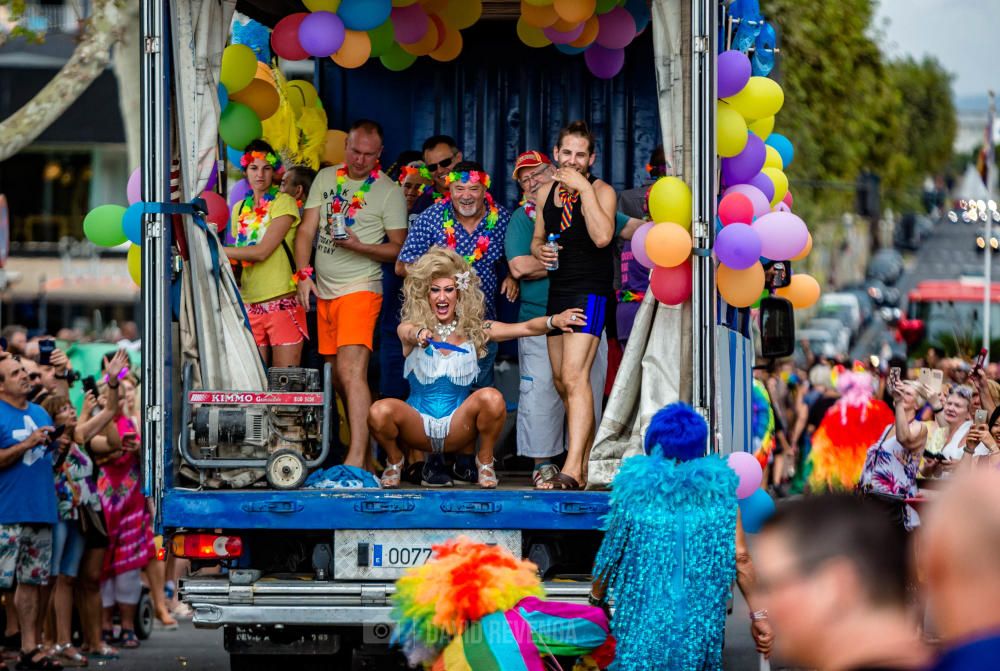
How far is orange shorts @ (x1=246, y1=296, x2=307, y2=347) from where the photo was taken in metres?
9.37

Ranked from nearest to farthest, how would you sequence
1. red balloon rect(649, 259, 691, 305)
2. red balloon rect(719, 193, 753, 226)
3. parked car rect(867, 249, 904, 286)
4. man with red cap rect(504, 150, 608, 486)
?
red balloon rect(649, 259, 691, 305)
red balloon rect(719, 193, 753, 226)
man with red cap rect(504, 150, 608, 486)
parked car rect(867, 249, 904, 286)

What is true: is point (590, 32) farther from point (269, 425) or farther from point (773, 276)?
point (269, 425)

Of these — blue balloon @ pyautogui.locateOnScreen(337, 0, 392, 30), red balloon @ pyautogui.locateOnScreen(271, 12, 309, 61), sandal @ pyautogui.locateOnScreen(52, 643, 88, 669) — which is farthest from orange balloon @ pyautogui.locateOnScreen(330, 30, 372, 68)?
sandal @ pyautogui.locateOnScreen(52, 643, 88, 669)

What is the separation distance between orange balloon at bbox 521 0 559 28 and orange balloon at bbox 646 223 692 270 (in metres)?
2.12

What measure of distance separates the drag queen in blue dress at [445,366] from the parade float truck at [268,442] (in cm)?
34

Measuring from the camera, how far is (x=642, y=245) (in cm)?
814

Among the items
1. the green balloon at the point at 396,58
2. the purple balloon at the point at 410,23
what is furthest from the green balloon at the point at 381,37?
the green balloon at the point at 396,58

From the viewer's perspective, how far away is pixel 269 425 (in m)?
8.09

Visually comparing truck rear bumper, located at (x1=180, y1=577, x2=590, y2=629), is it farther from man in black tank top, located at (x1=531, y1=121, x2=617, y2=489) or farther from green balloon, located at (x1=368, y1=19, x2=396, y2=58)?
green balloon, located at (x1=368, y1=19, x2=396, y2=58)

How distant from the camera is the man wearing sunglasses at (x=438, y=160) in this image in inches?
393

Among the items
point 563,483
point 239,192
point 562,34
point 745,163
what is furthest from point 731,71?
point 239,192

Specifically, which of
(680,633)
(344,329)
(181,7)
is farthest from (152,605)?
(680,633)

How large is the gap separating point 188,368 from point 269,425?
481mm

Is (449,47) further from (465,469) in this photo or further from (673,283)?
(673,283)
